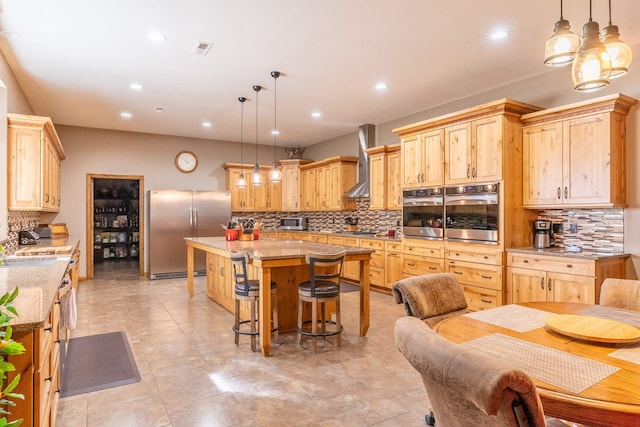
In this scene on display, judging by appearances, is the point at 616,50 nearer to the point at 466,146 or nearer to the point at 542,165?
the point at 542,165

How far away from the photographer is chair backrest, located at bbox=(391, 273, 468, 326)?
1974 mm

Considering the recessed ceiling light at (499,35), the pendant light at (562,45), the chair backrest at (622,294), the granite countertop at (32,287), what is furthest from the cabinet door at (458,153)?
the granite countertop at (32,287)

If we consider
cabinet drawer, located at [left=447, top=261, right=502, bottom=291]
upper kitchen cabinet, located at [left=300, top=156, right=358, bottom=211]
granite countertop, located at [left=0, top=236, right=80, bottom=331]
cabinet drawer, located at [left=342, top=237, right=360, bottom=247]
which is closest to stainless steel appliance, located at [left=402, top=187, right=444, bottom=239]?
cabinet drawer, located at [left=447, top=261, right=502, bottom=291]

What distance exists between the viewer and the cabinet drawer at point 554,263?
351 centimetres

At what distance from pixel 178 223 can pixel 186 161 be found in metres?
→ 1.51

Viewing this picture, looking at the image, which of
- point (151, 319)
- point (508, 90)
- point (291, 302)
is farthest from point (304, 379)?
point (508, 90)

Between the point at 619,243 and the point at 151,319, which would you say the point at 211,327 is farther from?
the point at 619,243

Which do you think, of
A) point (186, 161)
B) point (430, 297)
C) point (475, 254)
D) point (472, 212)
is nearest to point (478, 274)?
point (475, 254)

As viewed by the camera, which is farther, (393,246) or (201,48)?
(393,246)

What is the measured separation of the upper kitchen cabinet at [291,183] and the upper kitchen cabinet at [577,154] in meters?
5.21

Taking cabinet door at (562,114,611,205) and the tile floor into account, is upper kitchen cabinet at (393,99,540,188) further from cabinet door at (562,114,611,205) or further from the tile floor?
the tile floor

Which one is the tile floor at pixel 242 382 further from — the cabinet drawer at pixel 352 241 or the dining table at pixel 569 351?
the cabinet drawer at pixel 352 241

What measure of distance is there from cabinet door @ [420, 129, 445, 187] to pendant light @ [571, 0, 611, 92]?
10.9ft

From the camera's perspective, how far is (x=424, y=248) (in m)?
5.18
